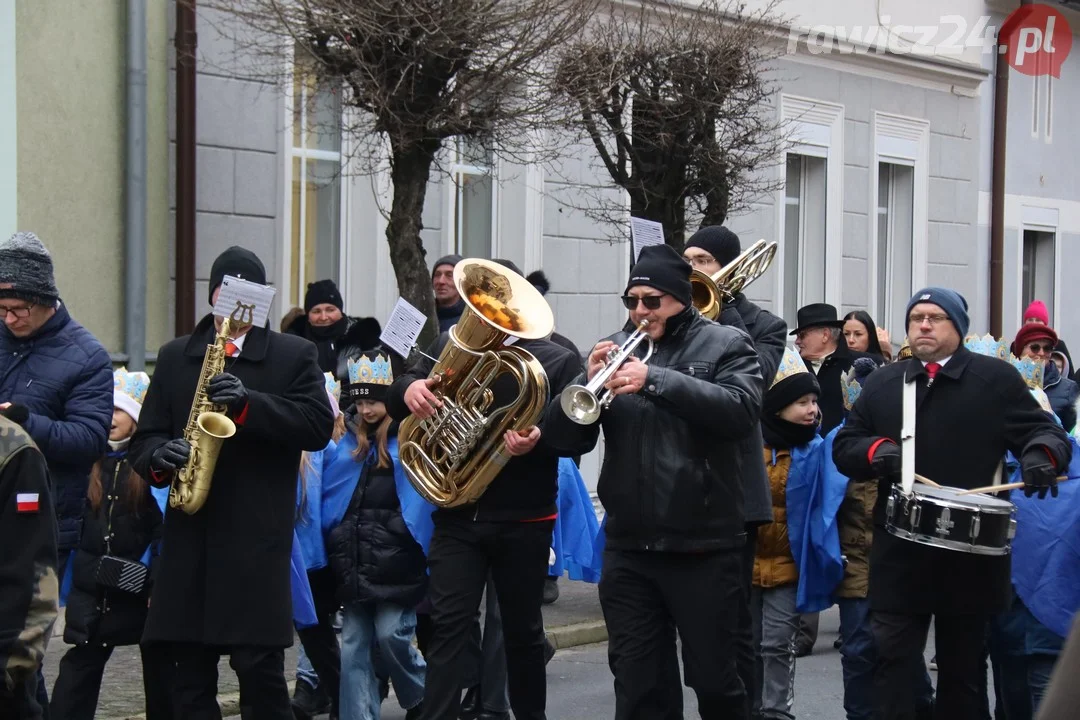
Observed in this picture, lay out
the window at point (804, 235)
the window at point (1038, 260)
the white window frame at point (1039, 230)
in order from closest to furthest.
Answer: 1. the window at point (804, 235)
2. the white window frame at point (1039, 230)
3. the window at point (1038, 260)

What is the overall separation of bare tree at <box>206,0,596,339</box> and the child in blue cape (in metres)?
3.59

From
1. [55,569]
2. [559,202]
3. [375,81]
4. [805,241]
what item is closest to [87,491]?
[55,569]

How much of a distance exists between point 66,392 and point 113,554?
66cm

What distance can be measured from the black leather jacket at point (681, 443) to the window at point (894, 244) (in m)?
13.6

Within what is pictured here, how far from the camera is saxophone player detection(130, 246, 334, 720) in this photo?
5785mm

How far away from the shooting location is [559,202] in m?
14.4

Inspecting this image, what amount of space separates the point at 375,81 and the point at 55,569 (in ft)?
20.7

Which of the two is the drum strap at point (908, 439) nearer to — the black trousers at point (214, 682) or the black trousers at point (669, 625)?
the black trousers at point (669, 625)

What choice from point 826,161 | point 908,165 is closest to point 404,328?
point 826,161

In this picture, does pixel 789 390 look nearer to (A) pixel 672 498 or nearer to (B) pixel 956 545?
(B) pixel 956 545

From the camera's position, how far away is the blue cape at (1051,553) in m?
6.29

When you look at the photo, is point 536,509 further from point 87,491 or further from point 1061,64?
point 1061,64

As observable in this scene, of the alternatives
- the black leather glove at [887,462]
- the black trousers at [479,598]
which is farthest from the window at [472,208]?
the black leather glove at [887,462]

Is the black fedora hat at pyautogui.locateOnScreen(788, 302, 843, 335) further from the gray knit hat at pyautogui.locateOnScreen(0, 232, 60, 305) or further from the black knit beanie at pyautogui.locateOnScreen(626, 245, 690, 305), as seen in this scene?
the gray knit hat at pyautogui.locateOnScreen(0, 232, 60, 305)
